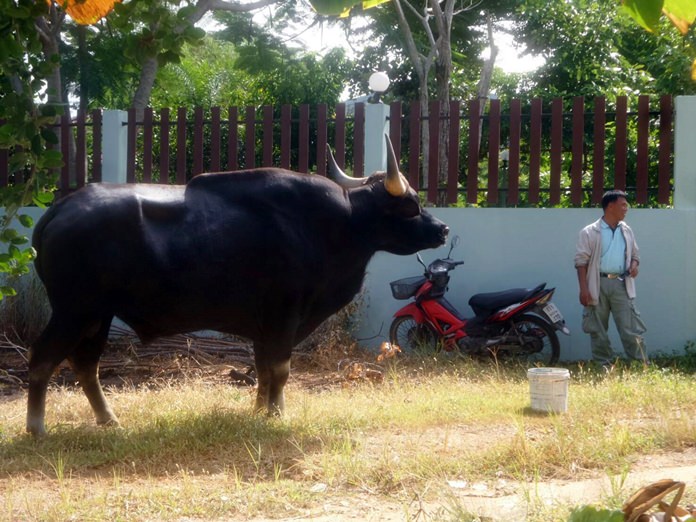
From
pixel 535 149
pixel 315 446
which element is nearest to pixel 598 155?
pixel 535 149

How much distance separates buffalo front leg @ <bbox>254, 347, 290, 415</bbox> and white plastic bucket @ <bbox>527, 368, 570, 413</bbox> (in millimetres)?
1805

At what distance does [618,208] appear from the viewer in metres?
8.91

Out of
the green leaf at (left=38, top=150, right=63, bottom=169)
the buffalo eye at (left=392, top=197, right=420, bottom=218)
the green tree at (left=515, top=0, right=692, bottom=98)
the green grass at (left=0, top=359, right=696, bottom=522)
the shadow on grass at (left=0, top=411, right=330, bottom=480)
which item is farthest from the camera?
the green tree at (left=515, top=0, right=692, bottom=98)

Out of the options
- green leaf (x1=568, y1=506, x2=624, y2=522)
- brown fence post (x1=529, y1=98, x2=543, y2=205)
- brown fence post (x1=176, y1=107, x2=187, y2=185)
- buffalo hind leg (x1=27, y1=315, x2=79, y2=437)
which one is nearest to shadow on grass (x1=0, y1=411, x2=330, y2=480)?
buffalo hind leg (x1=27, y1=315, x2=79, y2=437)

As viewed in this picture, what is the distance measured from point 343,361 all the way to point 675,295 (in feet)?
11.9

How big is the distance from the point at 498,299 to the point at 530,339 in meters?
0.52

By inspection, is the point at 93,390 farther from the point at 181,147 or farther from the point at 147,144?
the point at 147,144

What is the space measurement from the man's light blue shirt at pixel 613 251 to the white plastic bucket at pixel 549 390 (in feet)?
8.59

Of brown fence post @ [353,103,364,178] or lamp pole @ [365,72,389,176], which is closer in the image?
lamp pole @ [365,72,389,176]

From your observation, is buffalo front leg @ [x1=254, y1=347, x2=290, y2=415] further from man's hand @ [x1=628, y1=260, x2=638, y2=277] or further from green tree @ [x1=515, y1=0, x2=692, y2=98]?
green tree @ [x1=515, y1=0, x2=692, y2=98]

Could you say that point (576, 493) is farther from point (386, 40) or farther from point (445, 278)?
point (386, 40)

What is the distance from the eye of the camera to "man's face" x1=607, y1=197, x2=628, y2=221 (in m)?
Result: 8.89

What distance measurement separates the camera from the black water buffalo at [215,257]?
608cm

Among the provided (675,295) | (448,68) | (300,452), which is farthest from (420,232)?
(448,68)
